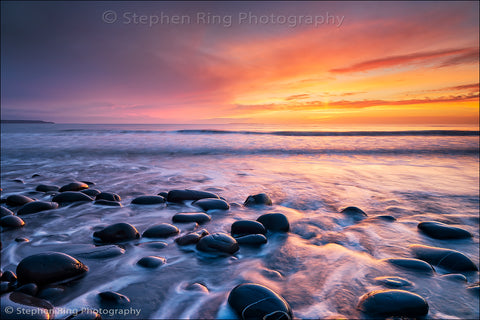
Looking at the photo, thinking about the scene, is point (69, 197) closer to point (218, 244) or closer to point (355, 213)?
point (218, 244)

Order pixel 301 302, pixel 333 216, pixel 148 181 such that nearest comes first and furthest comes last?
pixel 301 302 → pixel 333 216 → pixel 148 181

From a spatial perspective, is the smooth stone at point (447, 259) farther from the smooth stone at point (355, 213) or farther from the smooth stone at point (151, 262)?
the smooth stone at point (151, 262)

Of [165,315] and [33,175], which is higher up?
[33,175]

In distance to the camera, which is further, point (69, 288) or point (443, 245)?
point (443, 245)

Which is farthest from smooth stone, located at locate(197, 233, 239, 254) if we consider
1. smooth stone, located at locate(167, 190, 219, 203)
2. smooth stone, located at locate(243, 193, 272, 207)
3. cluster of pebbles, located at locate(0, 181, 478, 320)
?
smooth stone, located at locate(167, 190, 219, 203)

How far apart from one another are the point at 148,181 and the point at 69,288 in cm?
359

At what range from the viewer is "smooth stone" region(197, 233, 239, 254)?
2.14 metres

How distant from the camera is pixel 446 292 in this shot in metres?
1.65

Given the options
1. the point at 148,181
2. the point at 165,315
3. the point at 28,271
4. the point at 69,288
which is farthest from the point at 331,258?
the point at 148,181

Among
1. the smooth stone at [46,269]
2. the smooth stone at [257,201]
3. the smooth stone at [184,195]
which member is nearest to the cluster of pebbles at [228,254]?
the smooth stone at [46,269]

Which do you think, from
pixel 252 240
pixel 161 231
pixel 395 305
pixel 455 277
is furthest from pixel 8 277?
pixel 455 277

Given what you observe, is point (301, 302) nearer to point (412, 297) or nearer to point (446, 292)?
point (412, 297)

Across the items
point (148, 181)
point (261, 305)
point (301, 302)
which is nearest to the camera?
point (261, 305)

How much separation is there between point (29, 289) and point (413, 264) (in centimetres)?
275
